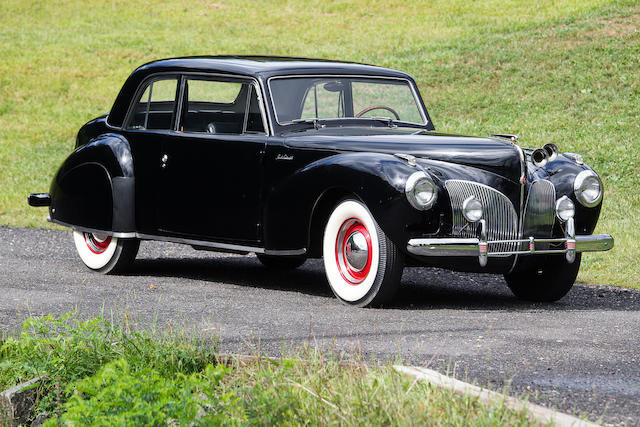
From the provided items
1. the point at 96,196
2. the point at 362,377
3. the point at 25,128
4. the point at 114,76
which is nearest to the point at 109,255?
the point at 96,196

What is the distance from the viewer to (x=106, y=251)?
8.58m

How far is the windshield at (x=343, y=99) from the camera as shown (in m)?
7.68

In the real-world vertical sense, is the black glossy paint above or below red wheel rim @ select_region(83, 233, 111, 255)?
above

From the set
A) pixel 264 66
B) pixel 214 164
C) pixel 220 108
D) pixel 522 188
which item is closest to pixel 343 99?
pixel 264 66

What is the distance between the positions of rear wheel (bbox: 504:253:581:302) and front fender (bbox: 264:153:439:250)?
1172 mm

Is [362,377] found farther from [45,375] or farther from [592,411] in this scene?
[45,375]

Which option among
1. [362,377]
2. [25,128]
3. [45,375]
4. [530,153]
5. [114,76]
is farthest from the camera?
[114,76]

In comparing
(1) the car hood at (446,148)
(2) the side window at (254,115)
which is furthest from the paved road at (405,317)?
(2) the side window at (254,115)

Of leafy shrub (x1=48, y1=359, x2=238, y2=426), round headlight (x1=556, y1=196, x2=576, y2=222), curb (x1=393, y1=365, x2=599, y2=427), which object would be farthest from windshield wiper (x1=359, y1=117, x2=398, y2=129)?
leafy shrub (x1=48, y1=359, x2=238, y2=426)

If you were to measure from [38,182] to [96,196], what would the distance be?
25.6 ft

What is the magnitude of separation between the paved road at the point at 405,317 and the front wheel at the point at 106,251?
138 millimetres

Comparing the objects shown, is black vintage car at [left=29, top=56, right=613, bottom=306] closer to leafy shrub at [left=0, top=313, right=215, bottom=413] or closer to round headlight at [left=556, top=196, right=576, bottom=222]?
round headlight at [left=556, top=196, right=576, bottom=222]

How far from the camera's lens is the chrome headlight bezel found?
653cm

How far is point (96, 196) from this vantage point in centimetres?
838
